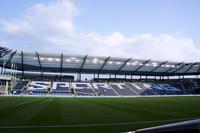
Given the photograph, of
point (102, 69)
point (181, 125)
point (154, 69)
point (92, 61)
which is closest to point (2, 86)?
point (92, 61)

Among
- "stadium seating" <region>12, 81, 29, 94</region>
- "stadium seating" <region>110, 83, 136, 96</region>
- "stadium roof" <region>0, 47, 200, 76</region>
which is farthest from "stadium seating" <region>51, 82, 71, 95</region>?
"stadium seating" <region>110, 83, 136, 96</region>

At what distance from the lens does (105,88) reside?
206 feet

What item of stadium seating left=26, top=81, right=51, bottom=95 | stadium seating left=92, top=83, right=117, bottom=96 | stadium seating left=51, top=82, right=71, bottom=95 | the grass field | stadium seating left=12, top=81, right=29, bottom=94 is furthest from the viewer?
stadium seating left=92, top=83, right=117, bottom=96

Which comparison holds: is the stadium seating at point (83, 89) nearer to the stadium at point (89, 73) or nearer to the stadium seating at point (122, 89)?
the stadium at point (89, 73)

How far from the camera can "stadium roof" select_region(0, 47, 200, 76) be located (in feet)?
181

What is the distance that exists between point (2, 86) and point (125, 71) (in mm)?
36041

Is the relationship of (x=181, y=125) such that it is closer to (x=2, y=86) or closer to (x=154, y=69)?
(x=2, y=86)

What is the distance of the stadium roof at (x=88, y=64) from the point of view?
55.3 metres

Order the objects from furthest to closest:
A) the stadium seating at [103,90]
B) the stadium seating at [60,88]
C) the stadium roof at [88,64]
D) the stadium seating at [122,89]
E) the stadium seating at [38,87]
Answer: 1. the stadium seating at [122,89]
2. the stadium seating at [103,90]
3. the stadium seating at [60,88]
4. the stadium seating at [38,87]
5. the stadium roof at [88,64]

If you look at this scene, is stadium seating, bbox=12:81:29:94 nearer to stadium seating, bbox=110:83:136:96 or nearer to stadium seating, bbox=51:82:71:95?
stadium seating, bbox=51:82:71:95

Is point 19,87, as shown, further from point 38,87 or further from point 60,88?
point 60,88

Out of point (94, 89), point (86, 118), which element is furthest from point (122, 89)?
point (86, 118)

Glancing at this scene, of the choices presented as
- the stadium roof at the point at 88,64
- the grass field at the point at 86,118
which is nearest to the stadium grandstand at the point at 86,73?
the stadium roof at the point at 88,64

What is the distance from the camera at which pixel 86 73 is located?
240 feet
